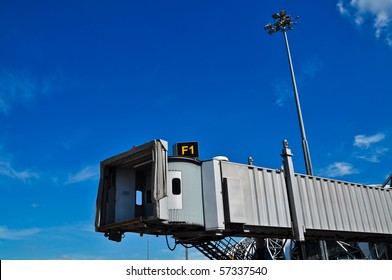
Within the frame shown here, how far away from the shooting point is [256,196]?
16.4 m

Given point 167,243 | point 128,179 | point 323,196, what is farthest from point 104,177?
point 323,196

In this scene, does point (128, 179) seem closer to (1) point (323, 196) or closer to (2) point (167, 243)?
(2) point (167, 243)

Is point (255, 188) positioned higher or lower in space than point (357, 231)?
higher

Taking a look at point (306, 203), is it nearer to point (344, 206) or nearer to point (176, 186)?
point (344, 206)

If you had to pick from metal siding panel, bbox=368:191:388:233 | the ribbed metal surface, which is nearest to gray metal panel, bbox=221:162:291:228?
the ribbed metal surface

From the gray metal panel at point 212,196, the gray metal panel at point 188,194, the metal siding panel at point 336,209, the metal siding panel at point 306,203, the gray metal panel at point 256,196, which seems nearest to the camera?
the gray metal panel at point 188,194

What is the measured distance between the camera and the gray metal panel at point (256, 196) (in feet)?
50.6

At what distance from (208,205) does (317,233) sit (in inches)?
287

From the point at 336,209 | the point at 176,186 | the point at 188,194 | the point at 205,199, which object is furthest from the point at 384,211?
the point at 176,186

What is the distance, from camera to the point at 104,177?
632 inches

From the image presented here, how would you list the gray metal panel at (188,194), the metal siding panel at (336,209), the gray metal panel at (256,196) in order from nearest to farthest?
the gray metal panel at (188,194)
the gray metal panel at (256,196)
the metal siding panel at (336,209)

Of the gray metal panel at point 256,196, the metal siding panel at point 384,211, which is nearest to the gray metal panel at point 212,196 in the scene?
the gray metal panel at point 256,196

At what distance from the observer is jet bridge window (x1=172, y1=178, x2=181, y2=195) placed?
48.3 ft

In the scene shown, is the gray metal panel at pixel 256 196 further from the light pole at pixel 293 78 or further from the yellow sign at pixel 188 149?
the light pole at pixel 293 78
